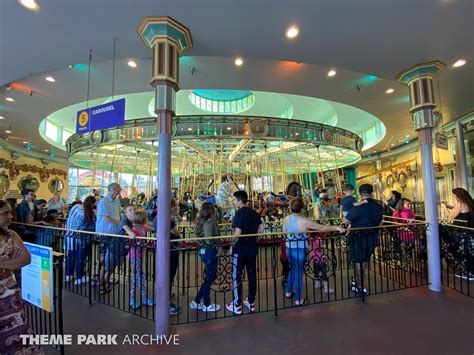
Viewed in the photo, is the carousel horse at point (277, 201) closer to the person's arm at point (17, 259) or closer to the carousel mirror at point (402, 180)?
the person's arm at point (17, 259)

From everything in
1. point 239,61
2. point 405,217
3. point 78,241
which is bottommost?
point 78,241

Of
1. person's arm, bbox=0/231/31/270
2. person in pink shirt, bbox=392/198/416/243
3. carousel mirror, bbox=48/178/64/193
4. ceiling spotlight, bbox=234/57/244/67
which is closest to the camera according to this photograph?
person's arm, bbox=0/231/31/270

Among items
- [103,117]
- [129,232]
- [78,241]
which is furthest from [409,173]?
[78,241]

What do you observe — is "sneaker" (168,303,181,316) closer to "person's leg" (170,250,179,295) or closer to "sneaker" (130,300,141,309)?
"person's leg" (170,250,179,295)

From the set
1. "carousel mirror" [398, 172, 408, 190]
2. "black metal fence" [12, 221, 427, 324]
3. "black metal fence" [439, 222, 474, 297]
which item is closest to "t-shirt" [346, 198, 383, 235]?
"black metal fence" [12, 221, 427, 324]

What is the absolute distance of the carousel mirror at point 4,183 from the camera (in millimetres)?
12234

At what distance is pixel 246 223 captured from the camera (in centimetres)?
341

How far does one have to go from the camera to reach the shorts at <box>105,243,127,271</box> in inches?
146

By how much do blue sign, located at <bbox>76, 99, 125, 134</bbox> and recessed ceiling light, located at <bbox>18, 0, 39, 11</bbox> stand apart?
1.28 metres

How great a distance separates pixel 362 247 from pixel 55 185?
19241mm

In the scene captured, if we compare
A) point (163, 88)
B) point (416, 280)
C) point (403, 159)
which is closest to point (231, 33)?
point (163, 88)

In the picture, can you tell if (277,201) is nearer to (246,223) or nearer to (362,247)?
(362,247)

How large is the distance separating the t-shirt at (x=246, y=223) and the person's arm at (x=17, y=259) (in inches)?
85.6

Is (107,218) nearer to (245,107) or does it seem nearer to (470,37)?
(470,37)
